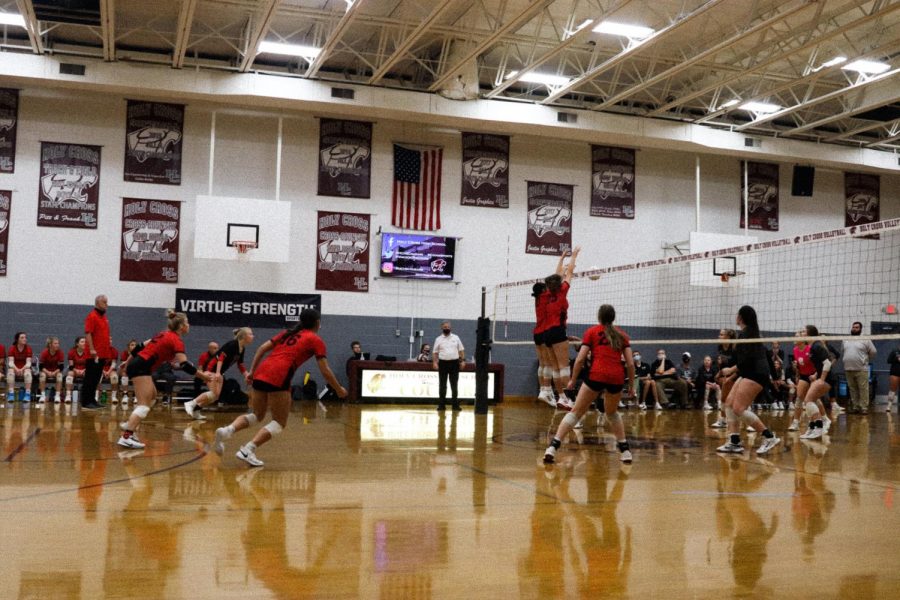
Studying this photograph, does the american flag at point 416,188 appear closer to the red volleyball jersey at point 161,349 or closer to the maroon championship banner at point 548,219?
the maroon championship banner at point 548,219

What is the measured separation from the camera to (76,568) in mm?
3840

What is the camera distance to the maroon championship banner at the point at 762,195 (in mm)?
22828

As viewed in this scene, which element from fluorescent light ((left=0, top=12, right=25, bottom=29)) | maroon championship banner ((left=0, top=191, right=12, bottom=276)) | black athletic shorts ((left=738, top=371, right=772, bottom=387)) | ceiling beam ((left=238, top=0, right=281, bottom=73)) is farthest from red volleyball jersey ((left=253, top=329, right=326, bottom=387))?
maroon championship banner ((left=0, top=191, right=12, bottom=276))

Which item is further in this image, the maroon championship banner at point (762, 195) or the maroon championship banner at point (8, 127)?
the maroon championship banner at point (762, 195)

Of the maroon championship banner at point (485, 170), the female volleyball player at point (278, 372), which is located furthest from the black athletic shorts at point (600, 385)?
the maroon championship banner at point (485, 170)

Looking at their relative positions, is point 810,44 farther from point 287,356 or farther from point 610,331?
point 287,356

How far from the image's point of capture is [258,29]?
604 inches

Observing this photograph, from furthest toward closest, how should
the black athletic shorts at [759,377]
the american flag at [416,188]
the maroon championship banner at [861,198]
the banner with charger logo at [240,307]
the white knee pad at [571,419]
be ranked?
the maroon championship banner at [861,198] → the american flag at [416,188] → the banner with charger logo at [240,307] → the black athletic shorts at [759,377] → the white knee pad at [571,419]

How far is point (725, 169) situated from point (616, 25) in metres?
8.62

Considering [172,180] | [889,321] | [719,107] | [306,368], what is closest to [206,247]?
[172,180]

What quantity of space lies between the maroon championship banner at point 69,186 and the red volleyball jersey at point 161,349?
434 inches

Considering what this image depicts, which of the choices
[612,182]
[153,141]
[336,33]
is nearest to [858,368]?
[612,182]

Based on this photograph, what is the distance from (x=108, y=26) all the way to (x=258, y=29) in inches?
111

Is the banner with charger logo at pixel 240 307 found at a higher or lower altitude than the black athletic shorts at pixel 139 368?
higher
